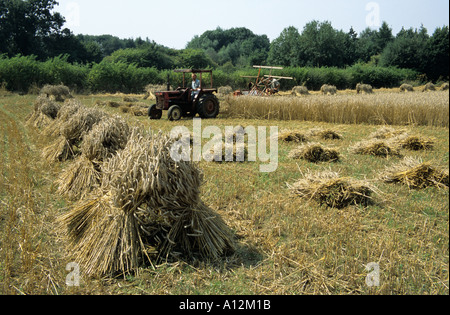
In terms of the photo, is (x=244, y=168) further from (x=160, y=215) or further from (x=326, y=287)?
(x=326, y=287)

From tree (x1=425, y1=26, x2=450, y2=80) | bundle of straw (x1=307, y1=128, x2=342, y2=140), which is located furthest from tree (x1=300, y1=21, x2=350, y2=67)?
bundle of straw (x1=307, y1=128, x2=342, y2=140)

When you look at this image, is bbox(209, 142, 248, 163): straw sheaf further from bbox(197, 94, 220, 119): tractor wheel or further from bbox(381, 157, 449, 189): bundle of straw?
bbox(197, 94, 220, 119): tractor wheel

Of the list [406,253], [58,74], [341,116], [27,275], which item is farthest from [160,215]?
[58,74]

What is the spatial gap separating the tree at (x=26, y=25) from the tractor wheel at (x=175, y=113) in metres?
37.7

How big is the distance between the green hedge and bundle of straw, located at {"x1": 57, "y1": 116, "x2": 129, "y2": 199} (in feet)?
66.6

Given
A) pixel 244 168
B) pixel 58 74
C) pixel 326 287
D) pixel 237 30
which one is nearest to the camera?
pixel 326 287

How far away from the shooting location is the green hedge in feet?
93.9

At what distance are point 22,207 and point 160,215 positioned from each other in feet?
8.77

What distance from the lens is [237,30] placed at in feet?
357

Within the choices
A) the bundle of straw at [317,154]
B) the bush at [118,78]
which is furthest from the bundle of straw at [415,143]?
the bush at [118,78]

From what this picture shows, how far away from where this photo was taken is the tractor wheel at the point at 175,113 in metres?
14.2

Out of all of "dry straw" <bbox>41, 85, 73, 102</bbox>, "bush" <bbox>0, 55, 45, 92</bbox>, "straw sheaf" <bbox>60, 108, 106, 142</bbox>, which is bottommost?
"straw sheaf" <bbox>60, 108, 106, 142</bbox>

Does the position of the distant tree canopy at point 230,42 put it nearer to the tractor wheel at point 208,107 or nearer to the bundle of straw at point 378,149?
the tractor wheel at point 208,107

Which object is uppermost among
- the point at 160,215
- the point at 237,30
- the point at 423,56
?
the point at 237,30
